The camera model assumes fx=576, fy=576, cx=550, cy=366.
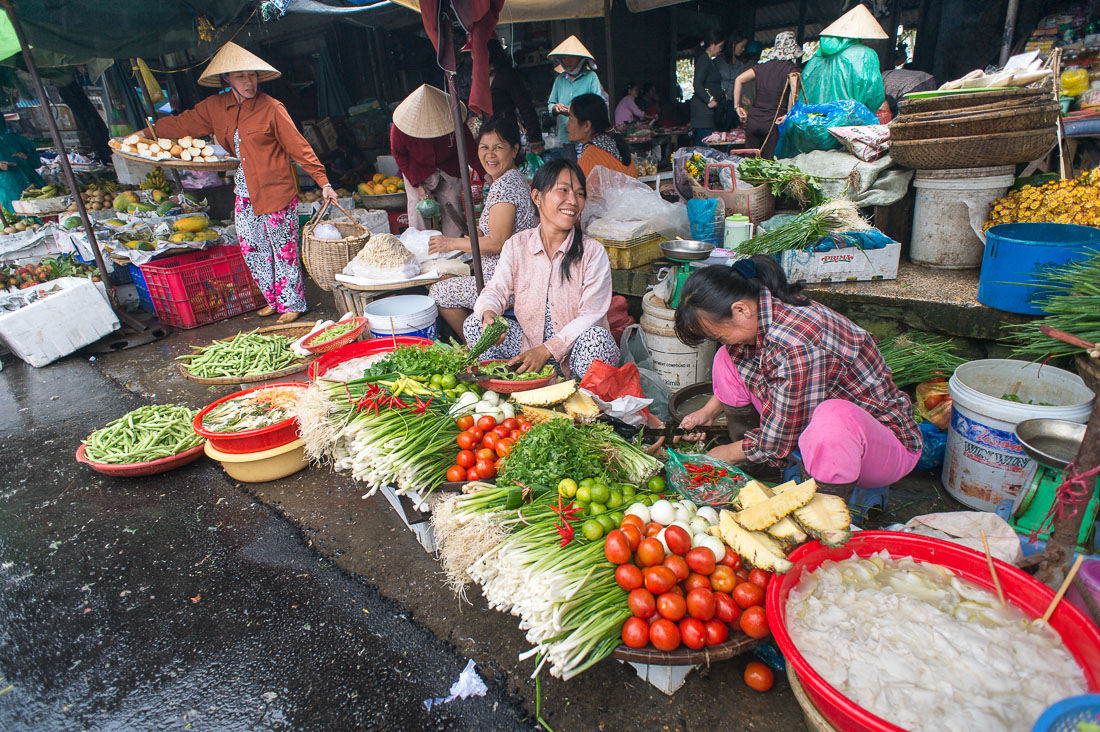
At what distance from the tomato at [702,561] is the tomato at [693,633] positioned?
16cm

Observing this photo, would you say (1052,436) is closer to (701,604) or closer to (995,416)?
(995,416)

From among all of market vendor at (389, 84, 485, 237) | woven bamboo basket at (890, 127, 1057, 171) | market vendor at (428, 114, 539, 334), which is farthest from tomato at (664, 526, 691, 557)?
market vendor at (389, 84, 485, 237)

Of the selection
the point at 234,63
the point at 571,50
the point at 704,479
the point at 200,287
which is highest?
the point at 571,50

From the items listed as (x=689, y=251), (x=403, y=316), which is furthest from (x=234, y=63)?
(x=689, y=251)

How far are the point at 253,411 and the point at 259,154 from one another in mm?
3004

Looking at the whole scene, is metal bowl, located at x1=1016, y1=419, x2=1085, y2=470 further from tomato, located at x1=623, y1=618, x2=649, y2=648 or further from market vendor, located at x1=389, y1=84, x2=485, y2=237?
market vendor, located at x1=389, y1=84, x2=485, y2=237

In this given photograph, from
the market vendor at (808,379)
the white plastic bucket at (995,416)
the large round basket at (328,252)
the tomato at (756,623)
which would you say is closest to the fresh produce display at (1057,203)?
the white plastic bucket at (995,416)

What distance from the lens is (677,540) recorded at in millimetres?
1908

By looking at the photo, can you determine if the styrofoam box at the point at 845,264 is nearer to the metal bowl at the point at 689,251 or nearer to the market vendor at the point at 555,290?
the metal bowl at the point at 689,251

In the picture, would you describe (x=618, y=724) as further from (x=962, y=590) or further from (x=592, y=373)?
A: (x=592, y=373)

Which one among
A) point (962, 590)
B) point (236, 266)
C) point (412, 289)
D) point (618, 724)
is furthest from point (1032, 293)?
point (236, 266)

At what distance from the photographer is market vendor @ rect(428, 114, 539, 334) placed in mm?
4250

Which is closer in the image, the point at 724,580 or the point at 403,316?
the point at 724,580

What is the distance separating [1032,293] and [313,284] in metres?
7.25
